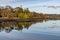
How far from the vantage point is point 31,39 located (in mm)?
8047

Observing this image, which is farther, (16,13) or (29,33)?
(16,13)

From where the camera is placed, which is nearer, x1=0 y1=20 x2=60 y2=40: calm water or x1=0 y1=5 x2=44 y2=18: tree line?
x1=0 y1=20 x2=60 y2=40: calm water

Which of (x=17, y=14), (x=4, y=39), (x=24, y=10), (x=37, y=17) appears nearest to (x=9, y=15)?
(x=17, y=14)

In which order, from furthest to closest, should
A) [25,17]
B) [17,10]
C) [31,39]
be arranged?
1. [17,10]
2. [25,17]
3. [31,39]

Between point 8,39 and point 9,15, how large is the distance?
18.7 metres

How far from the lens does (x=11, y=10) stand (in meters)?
29.0

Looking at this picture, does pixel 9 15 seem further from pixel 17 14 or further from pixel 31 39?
pixel 31 39

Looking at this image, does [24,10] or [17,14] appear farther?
[24,10]

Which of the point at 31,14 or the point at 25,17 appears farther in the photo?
the point at 31,14

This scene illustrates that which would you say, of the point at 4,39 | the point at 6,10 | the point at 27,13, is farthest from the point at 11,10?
the point at 4,39

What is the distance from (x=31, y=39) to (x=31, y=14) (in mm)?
20676

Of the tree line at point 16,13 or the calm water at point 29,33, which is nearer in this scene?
the calm water at point 29,33

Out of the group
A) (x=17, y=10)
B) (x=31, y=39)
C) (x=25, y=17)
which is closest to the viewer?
(x=31, y=39)

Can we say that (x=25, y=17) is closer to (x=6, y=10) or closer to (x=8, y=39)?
(x=6, y=10)
